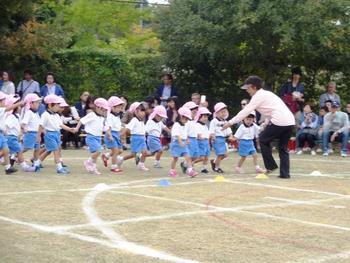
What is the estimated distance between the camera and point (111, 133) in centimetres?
1387

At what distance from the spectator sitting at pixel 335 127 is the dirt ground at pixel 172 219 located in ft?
19.4

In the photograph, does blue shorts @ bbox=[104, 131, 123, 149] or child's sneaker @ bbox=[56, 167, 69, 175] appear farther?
blue shorts @ bbox=[104, 131, 123, 149]

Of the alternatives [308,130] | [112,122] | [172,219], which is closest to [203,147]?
[112,122]

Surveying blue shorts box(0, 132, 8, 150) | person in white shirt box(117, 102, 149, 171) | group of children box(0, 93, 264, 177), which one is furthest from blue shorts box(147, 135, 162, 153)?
blue shorts box(0, 132, 8, 150)

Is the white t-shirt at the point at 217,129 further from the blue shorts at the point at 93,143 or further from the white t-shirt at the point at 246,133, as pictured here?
the blue shorts at the point at 93,143

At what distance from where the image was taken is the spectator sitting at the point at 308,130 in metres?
18.9

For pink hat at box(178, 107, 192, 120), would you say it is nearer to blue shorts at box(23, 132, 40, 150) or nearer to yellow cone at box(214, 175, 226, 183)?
yellow cone at box(214, 175, 226, 183)

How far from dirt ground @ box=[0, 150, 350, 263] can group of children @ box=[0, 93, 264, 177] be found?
2.45 ft

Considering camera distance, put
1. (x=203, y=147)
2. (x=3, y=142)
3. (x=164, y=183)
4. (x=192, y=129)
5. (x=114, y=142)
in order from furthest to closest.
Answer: (x=114, y=142)
(x=203, y=147)
(x=192, y=129)
(x=3, y=142)
(x=164, y=183)

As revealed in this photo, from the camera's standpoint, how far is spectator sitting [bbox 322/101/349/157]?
18234mm

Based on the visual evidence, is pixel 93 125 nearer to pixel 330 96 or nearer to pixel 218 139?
pixel 218 139

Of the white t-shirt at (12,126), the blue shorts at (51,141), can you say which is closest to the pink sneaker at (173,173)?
the blue shorts at (51,141)

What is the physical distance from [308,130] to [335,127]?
0.80 m

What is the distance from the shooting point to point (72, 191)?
1035 cm
